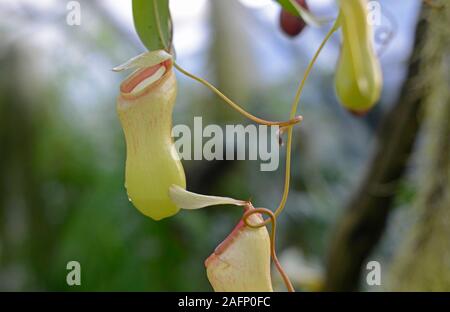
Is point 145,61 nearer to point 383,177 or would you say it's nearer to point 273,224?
point 273,224

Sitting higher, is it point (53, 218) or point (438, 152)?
point (438, 152)

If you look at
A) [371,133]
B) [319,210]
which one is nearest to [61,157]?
[319,210]

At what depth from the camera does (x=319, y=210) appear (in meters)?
1.45

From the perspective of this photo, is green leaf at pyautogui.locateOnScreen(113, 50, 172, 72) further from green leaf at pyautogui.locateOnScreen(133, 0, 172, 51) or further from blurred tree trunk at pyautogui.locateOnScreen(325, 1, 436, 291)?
blurred tree trunk at pyautogui.locateOnScreen(325, 1, 436, 291)

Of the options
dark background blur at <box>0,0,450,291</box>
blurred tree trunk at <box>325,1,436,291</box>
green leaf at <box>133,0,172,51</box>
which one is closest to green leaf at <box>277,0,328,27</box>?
green leaf at <box>133,0,172,51</box>

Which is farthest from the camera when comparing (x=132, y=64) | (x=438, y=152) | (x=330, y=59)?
(x=330, y=59)

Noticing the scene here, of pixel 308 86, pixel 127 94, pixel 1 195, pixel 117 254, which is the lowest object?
pixel 117 254

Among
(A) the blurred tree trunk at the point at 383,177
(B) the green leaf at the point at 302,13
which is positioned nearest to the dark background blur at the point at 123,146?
(A) the blurred tree trunk at the point at 383,177

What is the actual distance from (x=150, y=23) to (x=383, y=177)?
0.48 metres

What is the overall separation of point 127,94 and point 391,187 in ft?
1.70

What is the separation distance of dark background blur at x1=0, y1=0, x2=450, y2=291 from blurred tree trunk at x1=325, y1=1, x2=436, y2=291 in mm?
502

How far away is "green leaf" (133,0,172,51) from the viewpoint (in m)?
0.46

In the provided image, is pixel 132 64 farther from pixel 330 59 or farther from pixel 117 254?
pixel 330 59

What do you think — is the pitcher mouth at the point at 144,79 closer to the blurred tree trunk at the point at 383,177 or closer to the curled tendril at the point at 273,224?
the curled tendril at the point at 273,224
